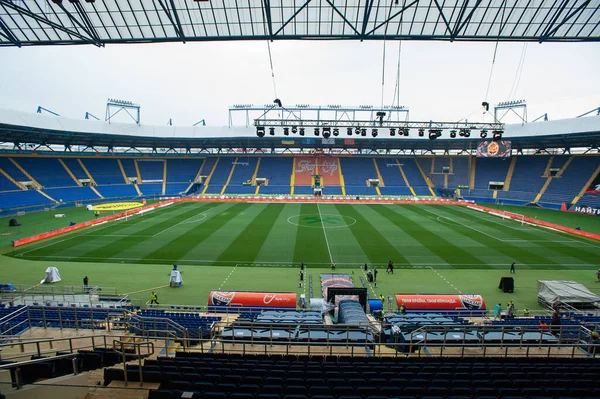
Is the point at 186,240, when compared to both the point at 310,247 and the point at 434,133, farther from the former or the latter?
the point at 434,133

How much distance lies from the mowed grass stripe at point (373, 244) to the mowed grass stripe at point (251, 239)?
9.39m

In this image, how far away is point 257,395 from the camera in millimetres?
5227

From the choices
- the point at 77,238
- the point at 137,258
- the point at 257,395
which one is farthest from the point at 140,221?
the point at 257,395

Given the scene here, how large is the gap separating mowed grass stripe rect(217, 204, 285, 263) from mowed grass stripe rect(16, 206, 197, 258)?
13.8 meters

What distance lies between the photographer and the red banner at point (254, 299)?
16359 millimetres

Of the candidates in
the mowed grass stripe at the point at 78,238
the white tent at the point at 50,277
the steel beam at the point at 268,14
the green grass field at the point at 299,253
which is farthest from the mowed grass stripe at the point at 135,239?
the steel beam at the point at 268,14

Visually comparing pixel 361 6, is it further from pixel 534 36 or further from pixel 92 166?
pixel 92 166

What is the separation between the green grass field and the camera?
2045 cm

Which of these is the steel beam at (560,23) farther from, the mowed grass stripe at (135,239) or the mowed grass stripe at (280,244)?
the mowed grass stripe at (135,239)

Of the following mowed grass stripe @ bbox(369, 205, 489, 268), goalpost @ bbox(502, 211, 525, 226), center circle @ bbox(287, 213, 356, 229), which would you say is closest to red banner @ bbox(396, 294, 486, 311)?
mowed grass stripe @ bbox(369, 205, 489, 268)

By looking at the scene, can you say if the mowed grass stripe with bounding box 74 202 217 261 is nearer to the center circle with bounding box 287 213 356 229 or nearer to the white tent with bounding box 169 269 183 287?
the white tent with bounding box 169 269 183 287

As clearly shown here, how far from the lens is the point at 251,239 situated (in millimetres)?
30547

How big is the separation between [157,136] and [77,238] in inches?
1274

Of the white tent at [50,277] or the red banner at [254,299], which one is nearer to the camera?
the red banner at [254,299]
